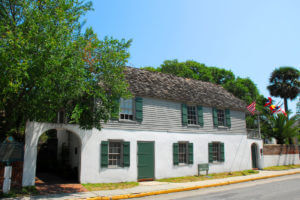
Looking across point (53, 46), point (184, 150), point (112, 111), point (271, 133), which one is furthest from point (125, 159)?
point (271, 133)

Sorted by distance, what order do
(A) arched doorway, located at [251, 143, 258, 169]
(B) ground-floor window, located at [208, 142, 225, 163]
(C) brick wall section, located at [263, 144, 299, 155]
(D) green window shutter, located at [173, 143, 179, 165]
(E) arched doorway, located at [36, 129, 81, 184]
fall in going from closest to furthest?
(E) arched doorway, located at [36, 129, 81, 184] < (D) green window shutter, located at [173, 143, 179, 165] < (B) ground-floor window, located at [208, 142, 225, 163] < (A) arched doorway, located at [251, 143, 258, 169] < (C) brick wall section, located at [263, 144, 299, 155]

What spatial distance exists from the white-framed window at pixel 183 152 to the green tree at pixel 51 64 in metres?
7.04

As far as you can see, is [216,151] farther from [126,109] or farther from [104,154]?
[104,154]

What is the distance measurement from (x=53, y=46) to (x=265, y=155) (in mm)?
20956

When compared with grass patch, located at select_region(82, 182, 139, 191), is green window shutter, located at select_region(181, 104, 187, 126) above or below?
above

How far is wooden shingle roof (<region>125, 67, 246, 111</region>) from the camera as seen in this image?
1596 cm

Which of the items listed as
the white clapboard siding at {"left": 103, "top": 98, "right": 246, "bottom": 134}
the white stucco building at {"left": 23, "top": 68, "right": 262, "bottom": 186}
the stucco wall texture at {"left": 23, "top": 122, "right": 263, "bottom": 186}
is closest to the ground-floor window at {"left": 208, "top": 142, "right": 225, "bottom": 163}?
the white stucco building at {"left": 23, "top": 68, "right": 262, "bottom": 186}

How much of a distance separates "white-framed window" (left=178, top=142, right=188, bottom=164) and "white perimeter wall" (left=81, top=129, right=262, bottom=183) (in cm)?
43

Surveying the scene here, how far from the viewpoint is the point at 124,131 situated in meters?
14.2

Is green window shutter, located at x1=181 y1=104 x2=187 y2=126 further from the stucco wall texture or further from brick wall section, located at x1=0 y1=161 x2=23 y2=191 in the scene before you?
brick wall section, located at x1=0 y1=161 x2=23 y2=191

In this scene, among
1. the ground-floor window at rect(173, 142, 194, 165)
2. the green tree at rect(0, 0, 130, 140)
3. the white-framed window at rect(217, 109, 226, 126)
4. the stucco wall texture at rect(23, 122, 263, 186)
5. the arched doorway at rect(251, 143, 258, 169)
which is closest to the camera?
the green tree at rect(0, 0, 130, 140)

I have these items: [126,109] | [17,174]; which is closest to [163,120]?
[126,109]

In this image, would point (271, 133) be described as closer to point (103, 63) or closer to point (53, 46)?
point (103, 63)

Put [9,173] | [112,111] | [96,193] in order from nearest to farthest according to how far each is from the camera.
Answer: [9,173] < [96,193] < [112,111]
